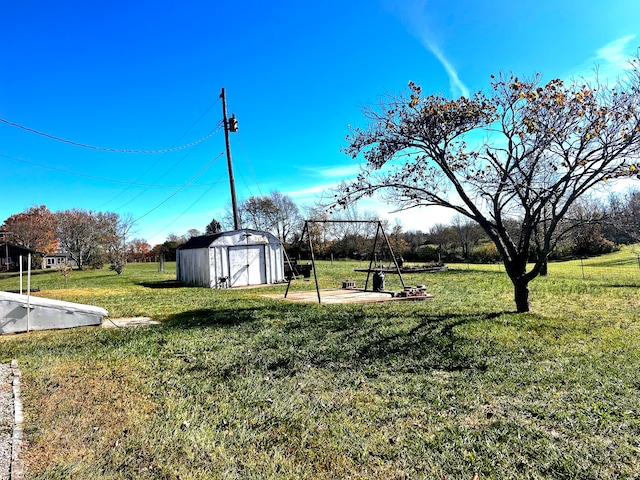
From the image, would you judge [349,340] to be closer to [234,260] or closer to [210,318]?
[210,318]

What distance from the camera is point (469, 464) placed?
274 centimetres

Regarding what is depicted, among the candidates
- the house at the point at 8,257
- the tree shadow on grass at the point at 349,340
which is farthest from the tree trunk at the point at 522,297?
the house at the point at 8,257

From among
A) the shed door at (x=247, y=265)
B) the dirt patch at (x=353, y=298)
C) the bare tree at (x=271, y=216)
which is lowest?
the dirt patch at (x=353, y=298)

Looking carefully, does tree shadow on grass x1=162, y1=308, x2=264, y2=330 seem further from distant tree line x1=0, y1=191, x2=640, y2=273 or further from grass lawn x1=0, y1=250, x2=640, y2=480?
distant tree line x1=0, y1=191, x2=640, y2=273

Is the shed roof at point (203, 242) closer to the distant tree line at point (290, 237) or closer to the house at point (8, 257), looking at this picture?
the distant tree line at point (290, 237)

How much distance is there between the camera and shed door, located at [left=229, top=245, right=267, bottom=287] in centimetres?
1844

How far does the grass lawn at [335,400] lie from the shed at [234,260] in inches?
406

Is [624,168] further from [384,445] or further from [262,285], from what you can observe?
[262,285]

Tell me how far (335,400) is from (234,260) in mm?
15184

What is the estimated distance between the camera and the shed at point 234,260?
18.0 m

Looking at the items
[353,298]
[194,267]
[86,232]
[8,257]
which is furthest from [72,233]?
[353,298]

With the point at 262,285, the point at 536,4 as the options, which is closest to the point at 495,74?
the point at 536,4

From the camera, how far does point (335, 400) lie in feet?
12.8

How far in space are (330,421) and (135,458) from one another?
1.54m
